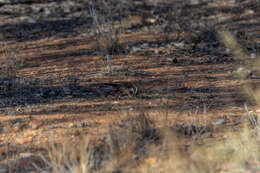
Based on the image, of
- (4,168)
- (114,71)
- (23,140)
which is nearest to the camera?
(4,168)

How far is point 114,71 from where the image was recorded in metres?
4.49

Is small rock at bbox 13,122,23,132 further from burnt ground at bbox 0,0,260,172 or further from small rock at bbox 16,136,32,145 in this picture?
small rock at bbox 16,136,32,145

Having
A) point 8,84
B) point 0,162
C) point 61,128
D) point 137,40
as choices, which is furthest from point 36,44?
point 0,162

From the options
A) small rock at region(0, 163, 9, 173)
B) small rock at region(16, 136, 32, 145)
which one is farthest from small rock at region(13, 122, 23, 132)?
small rock at region(0, 163, 9, 173)

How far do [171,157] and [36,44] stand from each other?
14.8ft

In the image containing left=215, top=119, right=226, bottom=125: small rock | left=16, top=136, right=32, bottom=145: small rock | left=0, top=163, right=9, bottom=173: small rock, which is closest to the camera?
left=0, top=163, right=9, bottom=173: small rock

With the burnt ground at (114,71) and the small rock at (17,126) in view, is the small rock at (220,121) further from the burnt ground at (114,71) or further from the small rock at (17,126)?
the small rock at (17,126)

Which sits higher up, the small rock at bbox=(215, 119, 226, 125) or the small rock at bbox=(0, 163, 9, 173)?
the small rock at bbox=(0, 163, 9, 173)

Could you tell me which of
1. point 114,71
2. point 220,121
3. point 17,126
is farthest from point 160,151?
point 114,71

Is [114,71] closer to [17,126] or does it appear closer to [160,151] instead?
[17,126]

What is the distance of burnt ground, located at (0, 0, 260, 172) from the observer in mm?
3141

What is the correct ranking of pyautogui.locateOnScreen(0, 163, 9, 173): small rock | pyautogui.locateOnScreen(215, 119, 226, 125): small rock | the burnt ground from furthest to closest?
the burnt ground
pyautogui.locateOnScreen(215, 119, 226, 125): small rock
pyautogui.locateOnScreen(0, 163, 9, 173): small rock

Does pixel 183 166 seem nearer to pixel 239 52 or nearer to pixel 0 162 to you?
pixel 0 162

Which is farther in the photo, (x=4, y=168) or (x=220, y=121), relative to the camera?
(x=220, y=121)
